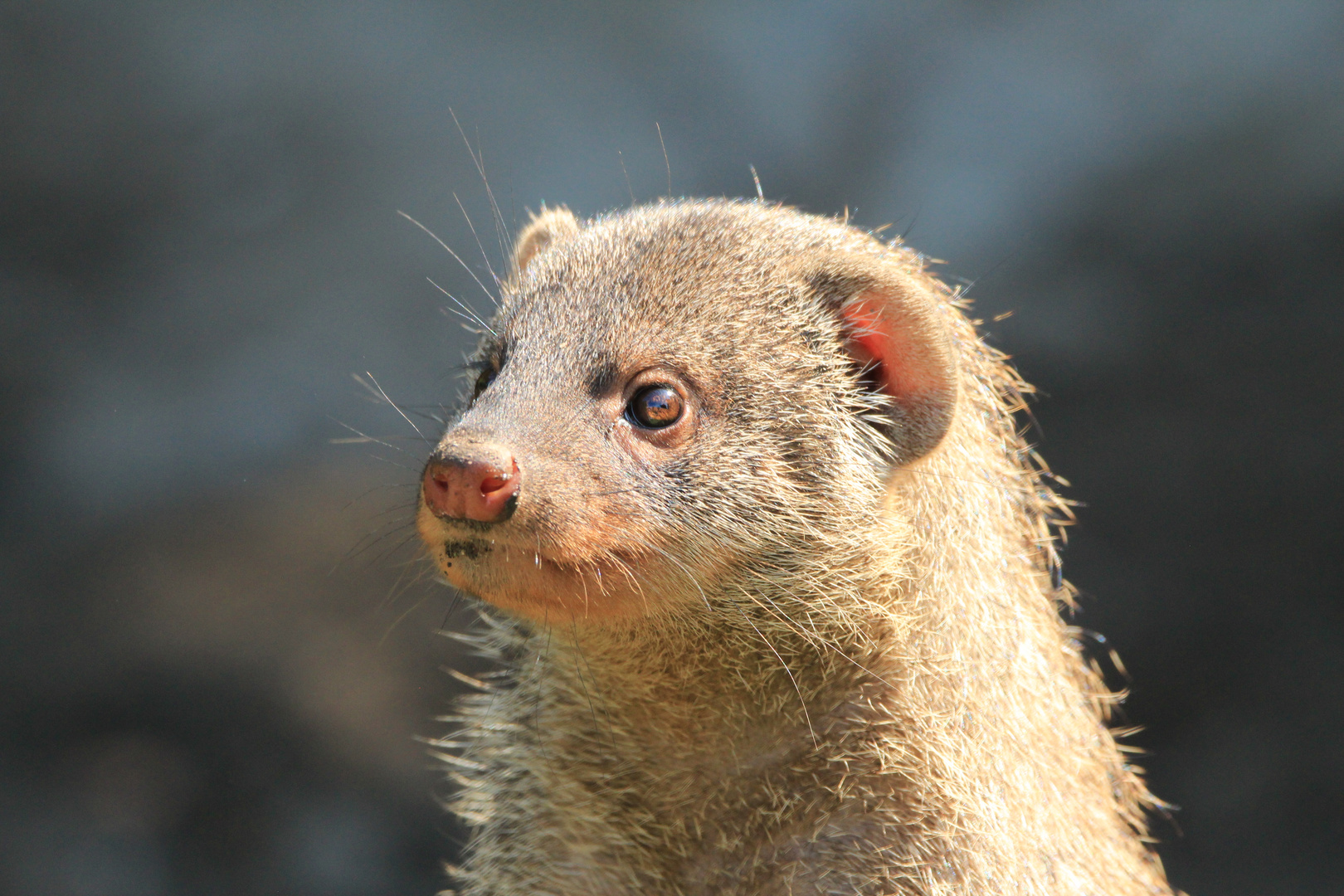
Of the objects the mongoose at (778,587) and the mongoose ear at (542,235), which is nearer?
the mongoose at (778,587)

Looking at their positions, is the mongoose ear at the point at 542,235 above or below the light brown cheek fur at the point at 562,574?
above

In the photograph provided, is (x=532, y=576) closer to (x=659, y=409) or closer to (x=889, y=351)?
(x=659, y=409)

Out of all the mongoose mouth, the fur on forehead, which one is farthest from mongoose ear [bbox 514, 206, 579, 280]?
the mongoose mouth

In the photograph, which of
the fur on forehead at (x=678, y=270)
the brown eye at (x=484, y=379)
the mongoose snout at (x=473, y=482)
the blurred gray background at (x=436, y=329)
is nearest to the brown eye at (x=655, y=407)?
the fur on forehead at (x=678, y=270)

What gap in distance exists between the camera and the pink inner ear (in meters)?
2.42

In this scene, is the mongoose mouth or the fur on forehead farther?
the fur on forehead

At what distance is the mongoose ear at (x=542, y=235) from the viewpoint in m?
3.02

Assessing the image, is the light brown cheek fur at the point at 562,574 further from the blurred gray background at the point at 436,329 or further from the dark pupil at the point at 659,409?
the blurred gray background at the point at 436,329

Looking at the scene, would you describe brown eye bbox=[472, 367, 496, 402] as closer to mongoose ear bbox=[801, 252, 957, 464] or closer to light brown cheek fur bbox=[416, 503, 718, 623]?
light brown cheek fur bbox=[416, 503, 718, 623]

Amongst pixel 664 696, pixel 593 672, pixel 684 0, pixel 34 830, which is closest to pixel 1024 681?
pixel 664 696

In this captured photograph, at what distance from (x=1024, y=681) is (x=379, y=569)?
3343 millimetres

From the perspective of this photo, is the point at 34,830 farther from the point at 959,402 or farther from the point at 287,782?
the point at 959,402

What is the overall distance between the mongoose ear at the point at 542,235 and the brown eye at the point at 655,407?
74 cm

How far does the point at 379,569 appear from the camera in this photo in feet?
17.1
